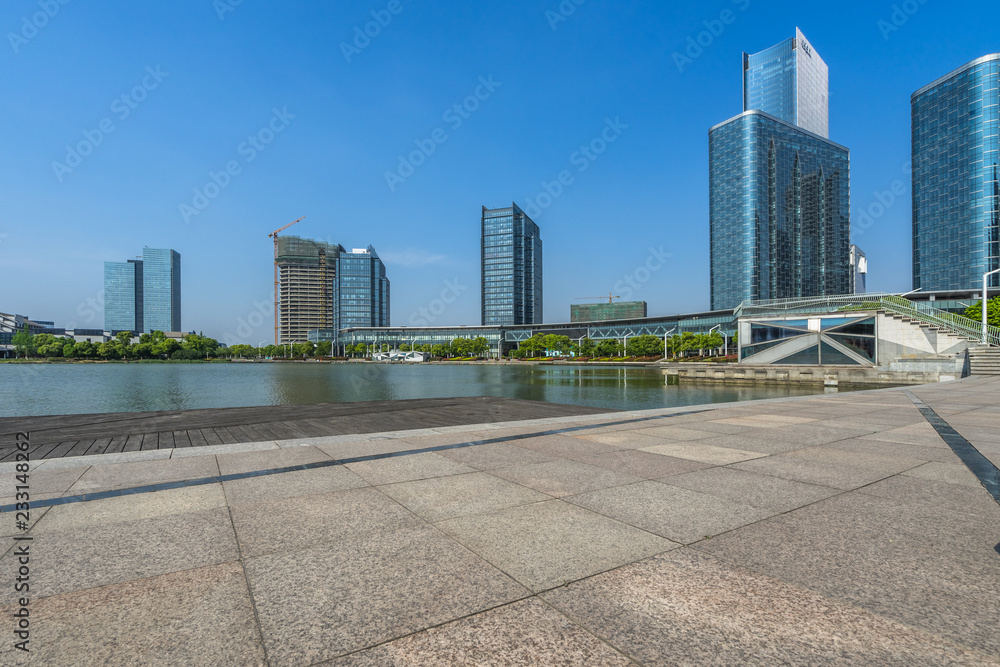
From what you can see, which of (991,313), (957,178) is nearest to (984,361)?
(991,313)

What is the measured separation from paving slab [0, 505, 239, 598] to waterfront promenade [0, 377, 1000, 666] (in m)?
0.02

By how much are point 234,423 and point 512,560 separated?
1076 cm

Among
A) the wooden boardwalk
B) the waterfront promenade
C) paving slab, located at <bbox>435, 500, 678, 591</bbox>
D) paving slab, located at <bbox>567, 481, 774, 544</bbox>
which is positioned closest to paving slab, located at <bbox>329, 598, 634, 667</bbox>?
the waterfront promenade

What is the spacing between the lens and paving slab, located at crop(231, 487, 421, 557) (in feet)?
13.5

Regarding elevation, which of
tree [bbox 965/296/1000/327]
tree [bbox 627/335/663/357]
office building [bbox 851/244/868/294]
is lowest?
tree [bbox 627/335/663/357]

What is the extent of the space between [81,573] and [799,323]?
194 feet

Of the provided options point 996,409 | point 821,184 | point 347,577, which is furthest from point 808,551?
point 821,184

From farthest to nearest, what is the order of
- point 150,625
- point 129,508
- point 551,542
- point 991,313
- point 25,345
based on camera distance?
point 25,345 < point 991,313 < point 129,508 < point 551,542 < point 150,625

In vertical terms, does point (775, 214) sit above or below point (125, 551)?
above

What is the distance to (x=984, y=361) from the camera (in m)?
33.3

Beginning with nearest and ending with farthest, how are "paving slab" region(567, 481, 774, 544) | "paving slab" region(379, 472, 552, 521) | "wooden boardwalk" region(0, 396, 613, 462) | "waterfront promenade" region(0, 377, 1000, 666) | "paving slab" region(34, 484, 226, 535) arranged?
"waterfront promenade" region(0, 377, 1000, 666) → "paving slab" region(567, 481, 774, 544) → "paving slab" region(34, 484, 226, 535) → "paving slab" region(379, 472, 552, 521) → "wooden boardwalk" region(0, 396, 613, 462)

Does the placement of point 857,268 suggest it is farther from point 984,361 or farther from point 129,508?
point 129,508

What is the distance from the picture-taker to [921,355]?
4078 cm

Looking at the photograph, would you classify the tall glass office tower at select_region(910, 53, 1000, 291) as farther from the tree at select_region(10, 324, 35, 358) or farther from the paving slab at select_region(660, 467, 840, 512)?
the tree at select_region(10, 324, 35, 358)
